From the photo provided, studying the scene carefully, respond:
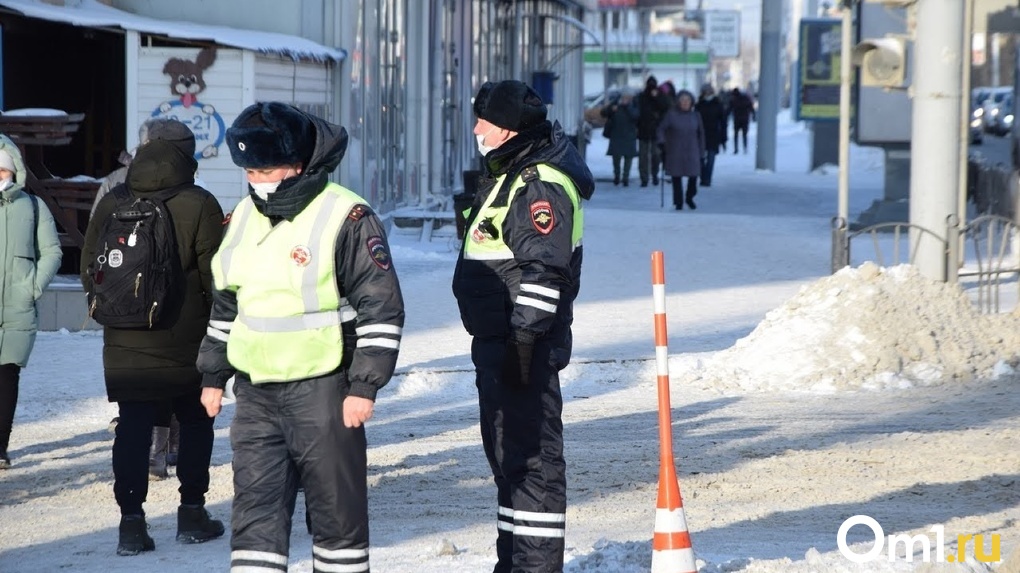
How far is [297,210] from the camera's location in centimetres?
449

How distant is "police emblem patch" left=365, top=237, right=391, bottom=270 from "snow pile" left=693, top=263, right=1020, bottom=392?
5522 millimetres

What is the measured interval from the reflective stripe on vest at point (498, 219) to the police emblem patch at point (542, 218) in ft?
0.35

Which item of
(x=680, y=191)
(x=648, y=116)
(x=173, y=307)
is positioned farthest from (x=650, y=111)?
(x=173, y=307)

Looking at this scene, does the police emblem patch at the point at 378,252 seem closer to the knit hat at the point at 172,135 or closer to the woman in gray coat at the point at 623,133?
the knit hat at the point at 172,135

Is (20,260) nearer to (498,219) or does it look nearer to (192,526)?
(192,526)

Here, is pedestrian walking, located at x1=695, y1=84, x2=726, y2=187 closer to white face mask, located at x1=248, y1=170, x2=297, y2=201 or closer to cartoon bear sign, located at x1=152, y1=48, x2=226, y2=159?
cartoon bear sign, located at x1=152, y1=48, x2=226, y2=159

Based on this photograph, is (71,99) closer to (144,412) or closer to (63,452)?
(63,452)

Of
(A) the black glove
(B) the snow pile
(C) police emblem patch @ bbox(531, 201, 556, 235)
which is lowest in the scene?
(B) the snow pile

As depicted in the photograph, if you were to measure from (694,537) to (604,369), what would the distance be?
A: 4188 mm

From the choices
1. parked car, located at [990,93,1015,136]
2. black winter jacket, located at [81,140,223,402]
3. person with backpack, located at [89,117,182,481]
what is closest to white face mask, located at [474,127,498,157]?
black winter jacket, located at [81,140,223,402]

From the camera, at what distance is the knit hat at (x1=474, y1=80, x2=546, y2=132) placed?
507cm

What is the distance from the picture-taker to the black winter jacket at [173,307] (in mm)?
5949

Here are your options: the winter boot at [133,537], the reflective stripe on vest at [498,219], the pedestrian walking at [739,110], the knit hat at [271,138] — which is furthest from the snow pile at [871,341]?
the pedestrian walking at [739,110]

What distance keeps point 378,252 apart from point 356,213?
138mm
